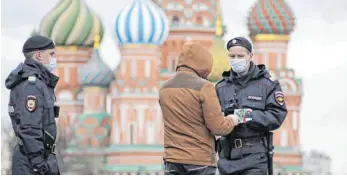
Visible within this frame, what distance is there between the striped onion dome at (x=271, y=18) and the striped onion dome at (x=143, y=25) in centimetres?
299

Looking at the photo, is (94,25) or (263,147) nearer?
(263,147)

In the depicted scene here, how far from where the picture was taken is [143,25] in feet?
165

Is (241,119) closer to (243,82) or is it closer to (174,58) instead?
(243,82)

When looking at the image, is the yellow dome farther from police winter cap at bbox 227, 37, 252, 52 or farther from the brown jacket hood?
the brown jacket hood

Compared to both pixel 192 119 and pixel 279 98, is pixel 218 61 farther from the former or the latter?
pixel 192 119

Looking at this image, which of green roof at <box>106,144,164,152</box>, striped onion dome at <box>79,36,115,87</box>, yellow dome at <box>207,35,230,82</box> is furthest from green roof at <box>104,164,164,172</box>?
yellow dome at <box>207,35,230,82</box>

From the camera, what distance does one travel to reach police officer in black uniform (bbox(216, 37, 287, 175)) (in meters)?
9.81

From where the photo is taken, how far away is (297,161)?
53594 millimetres

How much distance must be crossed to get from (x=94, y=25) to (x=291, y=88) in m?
5.98

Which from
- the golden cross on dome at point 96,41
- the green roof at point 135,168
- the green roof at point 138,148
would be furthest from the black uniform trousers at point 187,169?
the golden cross on dome at point 96,41

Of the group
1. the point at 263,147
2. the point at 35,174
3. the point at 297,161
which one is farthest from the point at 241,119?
the point at 297,161

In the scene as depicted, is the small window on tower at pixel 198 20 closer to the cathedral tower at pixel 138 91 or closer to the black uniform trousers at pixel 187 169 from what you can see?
the cathedral tower at pixel 138 91

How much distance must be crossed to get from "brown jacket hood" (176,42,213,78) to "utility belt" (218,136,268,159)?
2.19 feet

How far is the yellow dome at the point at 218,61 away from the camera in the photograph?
48625mm
